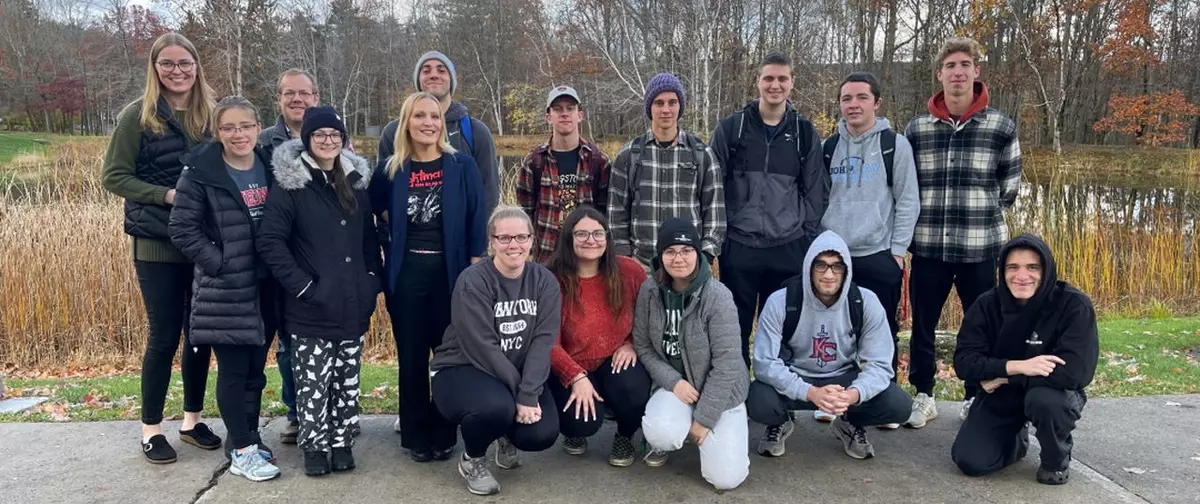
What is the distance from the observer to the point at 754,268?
171 inches

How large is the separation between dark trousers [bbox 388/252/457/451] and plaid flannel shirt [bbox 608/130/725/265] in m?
0.97

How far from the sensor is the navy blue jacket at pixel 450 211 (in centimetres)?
381

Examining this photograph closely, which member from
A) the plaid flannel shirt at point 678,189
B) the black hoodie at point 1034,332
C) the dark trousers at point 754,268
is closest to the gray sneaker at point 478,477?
the plaid flannel shirt at point 678,189

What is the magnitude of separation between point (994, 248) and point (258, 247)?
3.72 m

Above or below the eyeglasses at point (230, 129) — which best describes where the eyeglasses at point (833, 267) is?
below

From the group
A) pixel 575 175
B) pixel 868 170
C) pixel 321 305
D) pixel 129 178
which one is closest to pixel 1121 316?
pixel 868 170

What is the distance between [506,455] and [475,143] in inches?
68.1

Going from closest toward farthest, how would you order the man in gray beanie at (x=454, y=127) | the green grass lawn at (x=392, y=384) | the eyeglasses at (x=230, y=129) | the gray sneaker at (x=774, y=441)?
the eyeglasses at (x=230, y=129)
the gray sneaker at (x=774, y=441)
the man in gray beanie at (x=454, y=127)
the green grass lawn at (x=392, y=384)

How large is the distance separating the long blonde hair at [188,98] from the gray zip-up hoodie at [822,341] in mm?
2957

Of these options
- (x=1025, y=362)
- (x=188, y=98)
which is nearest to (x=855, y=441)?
(x=1025, y=362)

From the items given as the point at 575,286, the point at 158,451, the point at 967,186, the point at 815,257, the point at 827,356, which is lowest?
the point at 158,451

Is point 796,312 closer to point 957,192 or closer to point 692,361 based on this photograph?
point 692,361

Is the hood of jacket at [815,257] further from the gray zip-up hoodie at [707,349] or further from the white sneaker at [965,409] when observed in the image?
the white sneaker at [965,409]

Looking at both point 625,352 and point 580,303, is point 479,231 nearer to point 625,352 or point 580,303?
point 580,303
